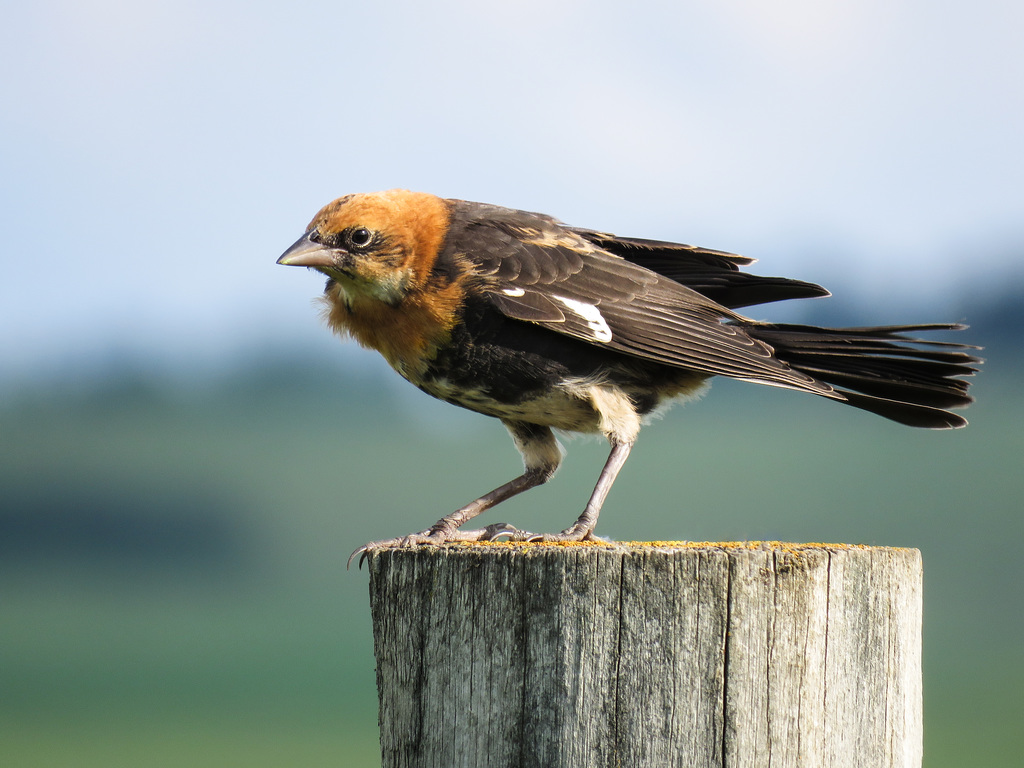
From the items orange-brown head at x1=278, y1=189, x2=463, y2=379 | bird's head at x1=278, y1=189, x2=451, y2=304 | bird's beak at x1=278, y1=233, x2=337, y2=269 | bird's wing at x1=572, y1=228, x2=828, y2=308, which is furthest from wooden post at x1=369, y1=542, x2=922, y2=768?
bird's wing at x1=572, y1=228, x2=828, y2=308

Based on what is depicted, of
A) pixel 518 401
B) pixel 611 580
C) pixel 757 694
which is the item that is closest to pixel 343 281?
pixel 518 401

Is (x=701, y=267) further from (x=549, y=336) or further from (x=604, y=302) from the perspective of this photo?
(x=549, y=336)

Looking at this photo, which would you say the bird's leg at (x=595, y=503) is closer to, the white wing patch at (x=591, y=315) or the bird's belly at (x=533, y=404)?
the bird's belly at (x=533, y=404)

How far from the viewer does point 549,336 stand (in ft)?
14.8

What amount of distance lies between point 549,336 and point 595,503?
84 centimetres

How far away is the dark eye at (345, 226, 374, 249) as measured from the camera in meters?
4.64

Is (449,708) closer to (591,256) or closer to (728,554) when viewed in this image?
(728,554)

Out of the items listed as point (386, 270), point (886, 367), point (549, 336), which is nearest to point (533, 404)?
point (549, 336)

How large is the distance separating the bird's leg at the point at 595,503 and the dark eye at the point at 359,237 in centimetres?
156

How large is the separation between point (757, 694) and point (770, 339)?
8.67 ft

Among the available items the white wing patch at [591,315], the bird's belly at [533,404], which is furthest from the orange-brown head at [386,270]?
the white wing patch at [591,315]

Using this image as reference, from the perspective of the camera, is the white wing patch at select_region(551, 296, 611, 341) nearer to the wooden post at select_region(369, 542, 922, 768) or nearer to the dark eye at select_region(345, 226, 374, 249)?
the dark eye at select_region(345, 226, 374, 249)

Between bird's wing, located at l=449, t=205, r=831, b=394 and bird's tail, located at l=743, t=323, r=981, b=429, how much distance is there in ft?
0.66

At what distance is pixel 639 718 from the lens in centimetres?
274
